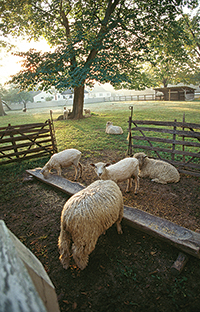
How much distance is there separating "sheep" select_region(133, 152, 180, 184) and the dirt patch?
71cm

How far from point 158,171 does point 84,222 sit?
413 cm

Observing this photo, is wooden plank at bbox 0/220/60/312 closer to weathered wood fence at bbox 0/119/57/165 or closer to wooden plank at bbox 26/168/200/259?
wooden plank at bbox 26/168/200/259

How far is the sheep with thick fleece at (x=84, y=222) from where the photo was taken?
10.4 feet

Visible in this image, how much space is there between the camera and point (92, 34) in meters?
13.7

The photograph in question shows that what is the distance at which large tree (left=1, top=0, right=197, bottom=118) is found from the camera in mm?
13219

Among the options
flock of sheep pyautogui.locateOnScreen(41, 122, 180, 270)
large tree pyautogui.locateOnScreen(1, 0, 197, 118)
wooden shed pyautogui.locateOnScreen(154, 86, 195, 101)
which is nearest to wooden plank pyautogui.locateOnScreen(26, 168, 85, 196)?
flock of sheep pyautogui.locateOnScreen(41, 122, 180, 270)

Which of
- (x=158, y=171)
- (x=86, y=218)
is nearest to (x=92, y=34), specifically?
(x=158, y=171)

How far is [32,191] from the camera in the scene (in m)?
6.25

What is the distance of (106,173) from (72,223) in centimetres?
227

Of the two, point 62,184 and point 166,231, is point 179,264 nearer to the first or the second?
point 166,231

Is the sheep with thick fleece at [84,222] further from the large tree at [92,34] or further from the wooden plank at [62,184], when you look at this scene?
the large tree at [92,34]

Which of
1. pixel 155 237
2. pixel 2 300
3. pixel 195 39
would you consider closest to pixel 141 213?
pixel 155 237

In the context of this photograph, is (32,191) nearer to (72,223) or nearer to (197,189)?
(72,223)

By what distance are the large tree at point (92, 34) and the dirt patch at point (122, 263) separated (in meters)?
10.7
